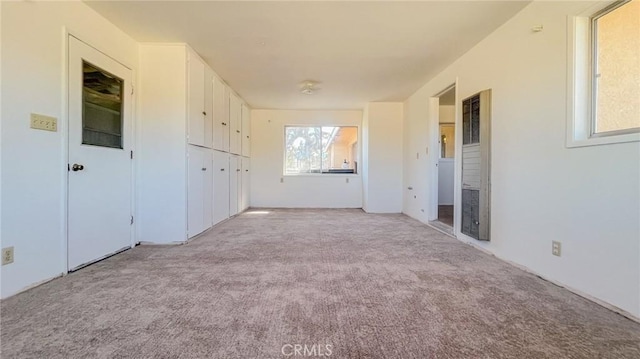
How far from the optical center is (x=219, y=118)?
470 cm

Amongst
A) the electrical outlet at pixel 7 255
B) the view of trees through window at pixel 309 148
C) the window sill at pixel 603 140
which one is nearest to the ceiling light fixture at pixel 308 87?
the view of trees through window at pixel 309 148

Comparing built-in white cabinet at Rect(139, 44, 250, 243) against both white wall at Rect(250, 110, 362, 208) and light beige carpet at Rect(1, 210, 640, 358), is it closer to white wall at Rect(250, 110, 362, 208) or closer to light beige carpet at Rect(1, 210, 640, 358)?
light beige carpet at Rect(1, 210, 640, 358)

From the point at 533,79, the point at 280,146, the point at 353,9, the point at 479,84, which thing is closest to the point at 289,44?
the point at 353,9

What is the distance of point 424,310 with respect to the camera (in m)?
1.77

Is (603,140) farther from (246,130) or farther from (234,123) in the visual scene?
(246,130)

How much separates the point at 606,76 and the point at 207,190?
14.4 feet

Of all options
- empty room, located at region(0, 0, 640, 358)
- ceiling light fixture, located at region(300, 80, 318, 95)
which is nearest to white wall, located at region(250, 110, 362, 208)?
ceiling light fixture, located at region(300, 80, 318, 95)

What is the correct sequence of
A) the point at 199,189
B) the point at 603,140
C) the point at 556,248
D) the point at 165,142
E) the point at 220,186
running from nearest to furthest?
the point at 603,140 < the point at 556,248 < the point at 165,142 < the point at 199,189 < the point at 220,186

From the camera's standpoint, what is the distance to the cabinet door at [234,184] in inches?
214

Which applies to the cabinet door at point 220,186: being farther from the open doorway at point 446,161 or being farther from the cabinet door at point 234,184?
the open doorway at point 446,161

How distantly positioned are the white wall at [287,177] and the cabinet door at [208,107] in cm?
280

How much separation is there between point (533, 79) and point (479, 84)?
851mm

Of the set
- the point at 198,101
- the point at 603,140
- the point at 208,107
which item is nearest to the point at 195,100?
the point at 198,101

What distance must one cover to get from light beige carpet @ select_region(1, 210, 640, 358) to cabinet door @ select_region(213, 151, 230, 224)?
169 centimetres
